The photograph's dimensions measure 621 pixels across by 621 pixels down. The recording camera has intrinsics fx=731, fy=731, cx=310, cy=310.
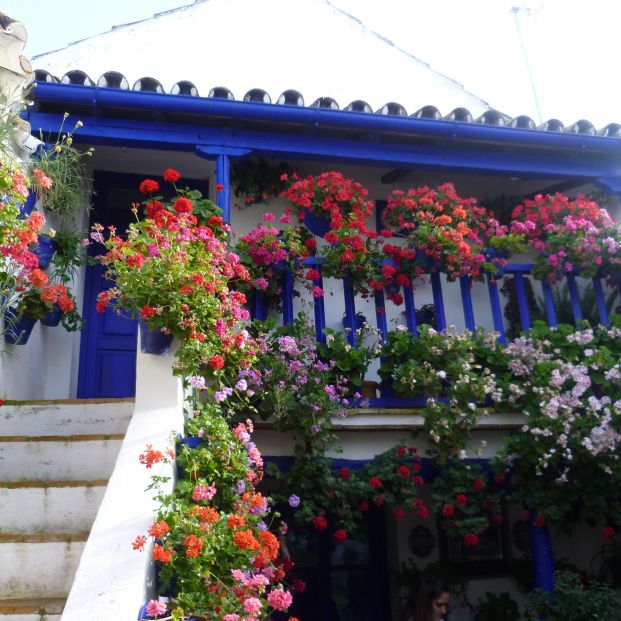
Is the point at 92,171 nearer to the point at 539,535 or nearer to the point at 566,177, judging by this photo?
the point at 566,177

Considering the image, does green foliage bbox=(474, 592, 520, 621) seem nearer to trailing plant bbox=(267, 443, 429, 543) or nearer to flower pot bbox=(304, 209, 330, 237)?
trailing plant bbox=(267, 443, 429, 543)

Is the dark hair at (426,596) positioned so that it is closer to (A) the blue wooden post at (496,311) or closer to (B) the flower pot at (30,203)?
(A) the blue wooden post at (496,311)

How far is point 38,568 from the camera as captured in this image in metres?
3.34

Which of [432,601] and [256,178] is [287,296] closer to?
[256,178]

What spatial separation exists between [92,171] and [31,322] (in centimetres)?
213

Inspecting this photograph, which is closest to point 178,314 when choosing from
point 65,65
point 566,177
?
point 566,177

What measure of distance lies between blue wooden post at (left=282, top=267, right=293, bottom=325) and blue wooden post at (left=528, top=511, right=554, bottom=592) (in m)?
2.29

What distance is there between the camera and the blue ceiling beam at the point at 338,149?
19.1ft

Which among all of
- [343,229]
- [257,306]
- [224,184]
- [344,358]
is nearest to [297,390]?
[344,358]

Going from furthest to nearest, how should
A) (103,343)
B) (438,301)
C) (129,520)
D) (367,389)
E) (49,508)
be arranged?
(103,343), (438,301), (367,389), (49,508), (129,520)

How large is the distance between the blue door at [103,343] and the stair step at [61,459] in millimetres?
2333

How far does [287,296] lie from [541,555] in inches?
105

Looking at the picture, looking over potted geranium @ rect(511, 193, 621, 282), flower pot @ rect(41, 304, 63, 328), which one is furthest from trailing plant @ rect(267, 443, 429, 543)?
flower pot @ rect(41, 304, 63, 328)

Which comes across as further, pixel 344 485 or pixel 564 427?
pixel 564 427
